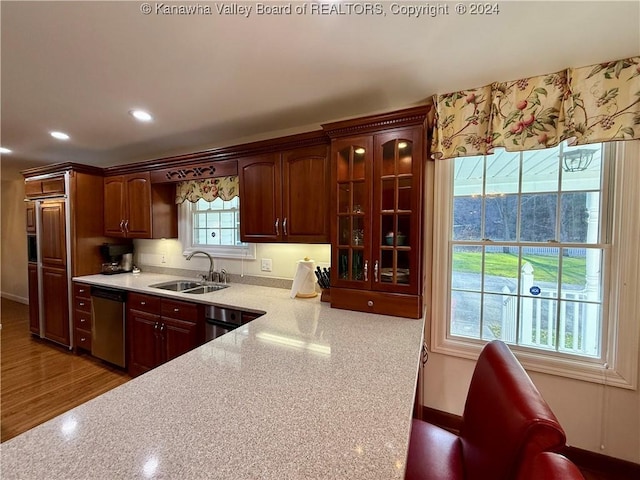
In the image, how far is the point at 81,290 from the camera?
119 inches

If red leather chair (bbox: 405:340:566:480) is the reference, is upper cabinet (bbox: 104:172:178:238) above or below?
above

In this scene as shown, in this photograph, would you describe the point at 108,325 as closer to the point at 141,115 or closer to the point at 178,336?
the point at 178,336

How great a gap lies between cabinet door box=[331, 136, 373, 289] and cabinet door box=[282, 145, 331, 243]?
0.40 ft

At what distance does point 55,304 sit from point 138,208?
163cm

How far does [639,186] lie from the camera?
149 centimetres

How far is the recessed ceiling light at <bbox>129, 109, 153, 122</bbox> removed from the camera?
215 cm

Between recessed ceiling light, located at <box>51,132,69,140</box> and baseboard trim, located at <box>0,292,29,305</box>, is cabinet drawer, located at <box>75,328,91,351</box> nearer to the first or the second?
recessed ceiling light, located at <box>51,132,69,140</box>

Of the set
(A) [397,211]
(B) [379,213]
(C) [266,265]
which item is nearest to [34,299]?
(C) [266,265]

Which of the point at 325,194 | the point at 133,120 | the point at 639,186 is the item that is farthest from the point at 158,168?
the point at 639,186

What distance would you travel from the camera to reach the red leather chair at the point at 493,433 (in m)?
0.68

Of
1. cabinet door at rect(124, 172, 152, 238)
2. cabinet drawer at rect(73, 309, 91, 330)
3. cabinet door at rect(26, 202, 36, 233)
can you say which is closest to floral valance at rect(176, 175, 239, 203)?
cabinet door at rect(124, 172, 152, 238)

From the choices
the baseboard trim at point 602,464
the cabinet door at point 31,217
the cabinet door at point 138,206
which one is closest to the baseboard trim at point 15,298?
the cabinet door at point 31,217

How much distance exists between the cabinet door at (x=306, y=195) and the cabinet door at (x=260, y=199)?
0.07 meters

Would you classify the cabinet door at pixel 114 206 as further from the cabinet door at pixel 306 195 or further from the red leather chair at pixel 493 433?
Result: the red leather chair at pixel 493 433
